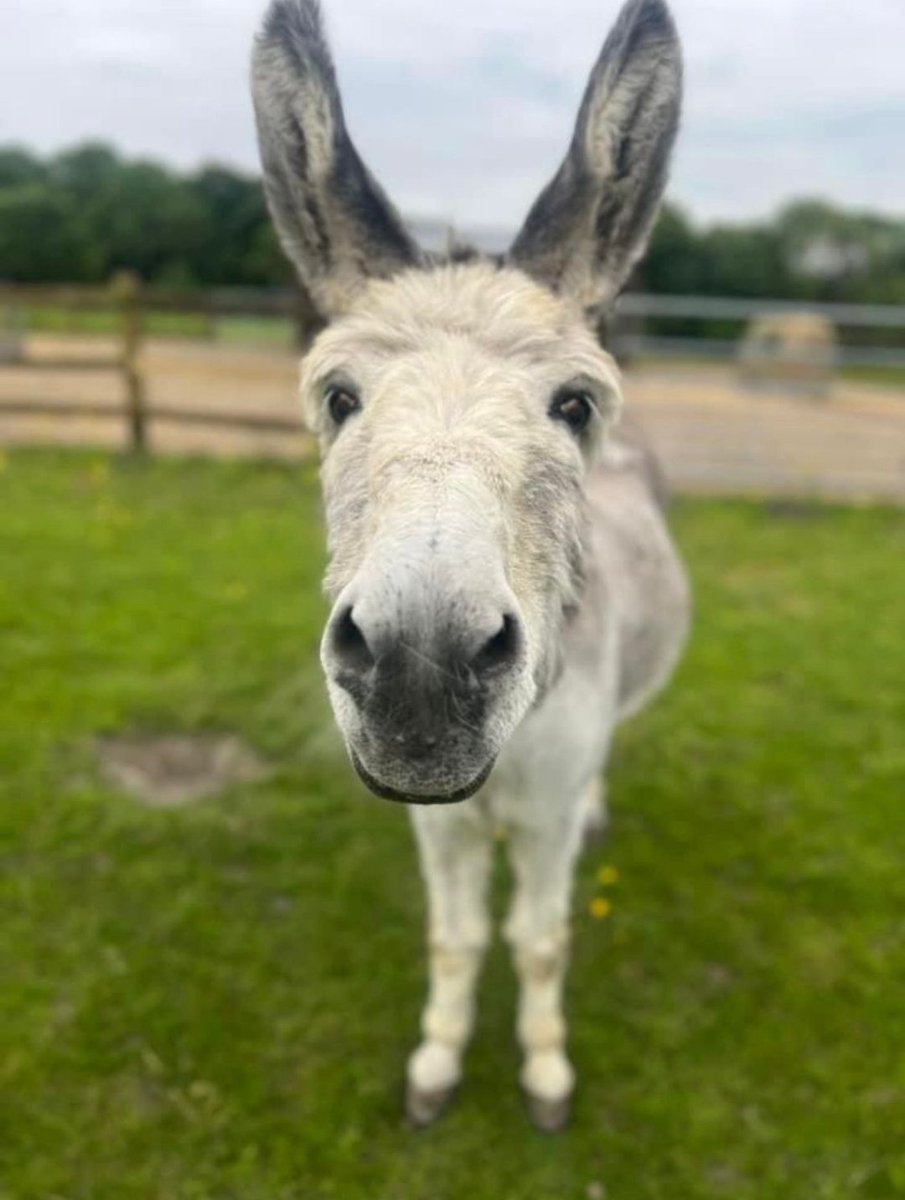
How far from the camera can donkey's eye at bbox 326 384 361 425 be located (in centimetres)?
206

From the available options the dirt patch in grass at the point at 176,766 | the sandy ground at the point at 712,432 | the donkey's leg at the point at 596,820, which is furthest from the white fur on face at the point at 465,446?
the sandy ground at the point at 712,432

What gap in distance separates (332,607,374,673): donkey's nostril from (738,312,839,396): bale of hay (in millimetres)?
10205

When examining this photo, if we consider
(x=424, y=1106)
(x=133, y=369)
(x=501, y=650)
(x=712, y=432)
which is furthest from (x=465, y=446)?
(x=133, y=369)

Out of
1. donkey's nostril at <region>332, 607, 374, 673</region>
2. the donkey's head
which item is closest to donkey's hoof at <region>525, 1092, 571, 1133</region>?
the donkey's head

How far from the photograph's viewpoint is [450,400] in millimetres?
1809

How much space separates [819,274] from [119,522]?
71.3ft

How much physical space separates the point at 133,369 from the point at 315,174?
31.9 ft

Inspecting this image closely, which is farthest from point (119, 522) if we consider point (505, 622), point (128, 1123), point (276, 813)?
point (505, 622)

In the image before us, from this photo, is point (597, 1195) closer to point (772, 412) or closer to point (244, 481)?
point (244, 481)

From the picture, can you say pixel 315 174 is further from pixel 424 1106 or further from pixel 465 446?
pixel 424 1106

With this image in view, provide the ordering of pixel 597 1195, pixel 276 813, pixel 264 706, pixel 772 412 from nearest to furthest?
pixel 597 1195, pixel 276 813, pixel 264 706, pixel 772 412

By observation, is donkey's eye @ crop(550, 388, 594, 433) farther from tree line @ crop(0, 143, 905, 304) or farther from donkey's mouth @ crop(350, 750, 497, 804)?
tree line @ crop(0, 143, 905, 304)

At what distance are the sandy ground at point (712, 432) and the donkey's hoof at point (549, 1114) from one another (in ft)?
26.3

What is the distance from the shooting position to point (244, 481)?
10.1 meters
